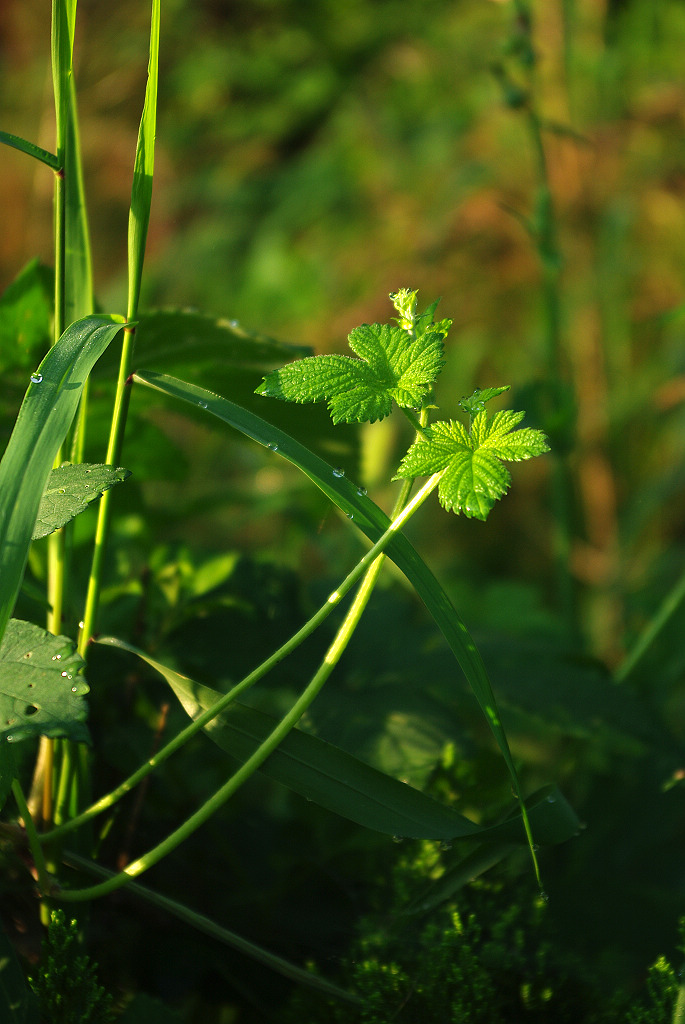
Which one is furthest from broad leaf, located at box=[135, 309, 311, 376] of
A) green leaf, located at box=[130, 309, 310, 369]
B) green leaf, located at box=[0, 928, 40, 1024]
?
green leaf, located at box=[0, 928, 40, 1024]

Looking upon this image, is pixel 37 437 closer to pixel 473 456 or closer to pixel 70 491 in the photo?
pixel 70 491

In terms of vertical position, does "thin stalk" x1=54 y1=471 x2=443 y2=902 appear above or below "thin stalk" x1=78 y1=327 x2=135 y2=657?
below

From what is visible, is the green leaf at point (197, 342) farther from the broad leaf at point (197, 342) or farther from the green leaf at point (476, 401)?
the green leaf at point (476, 401)

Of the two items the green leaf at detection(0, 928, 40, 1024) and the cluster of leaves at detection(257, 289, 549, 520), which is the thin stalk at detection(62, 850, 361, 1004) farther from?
the cluster of leaves at detection(257, 289, 549, 520)

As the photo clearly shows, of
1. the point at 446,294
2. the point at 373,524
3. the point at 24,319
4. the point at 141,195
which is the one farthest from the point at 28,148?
the point at 446,294

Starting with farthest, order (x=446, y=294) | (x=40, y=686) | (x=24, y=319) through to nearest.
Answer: (x=446, y=294)
(x=24, y=319)
(x=40, y=686)

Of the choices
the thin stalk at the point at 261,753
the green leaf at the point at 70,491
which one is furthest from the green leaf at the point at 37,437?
the thin stalk at the point at 261,753
